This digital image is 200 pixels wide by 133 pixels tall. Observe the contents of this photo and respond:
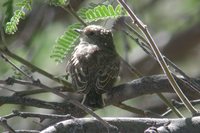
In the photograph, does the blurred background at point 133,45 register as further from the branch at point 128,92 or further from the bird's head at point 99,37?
the branch at point 128,92

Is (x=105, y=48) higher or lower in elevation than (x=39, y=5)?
lower

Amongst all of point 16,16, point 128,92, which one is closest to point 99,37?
point 128,92

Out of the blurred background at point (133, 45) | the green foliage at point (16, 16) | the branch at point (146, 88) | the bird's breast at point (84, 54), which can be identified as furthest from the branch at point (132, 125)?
the blurred background at point (133, 45)

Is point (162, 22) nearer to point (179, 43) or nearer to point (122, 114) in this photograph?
point (179, 43)

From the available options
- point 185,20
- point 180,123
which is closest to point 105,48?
point 185,20

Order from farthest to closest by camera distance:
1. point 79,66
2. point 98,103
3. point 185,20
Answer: point 185,20, point 79,66, point 98,103

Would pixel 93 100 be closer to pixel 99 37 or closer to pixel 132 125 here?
pixel 99 37

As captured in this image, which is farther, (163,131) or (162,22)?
(162,22)
